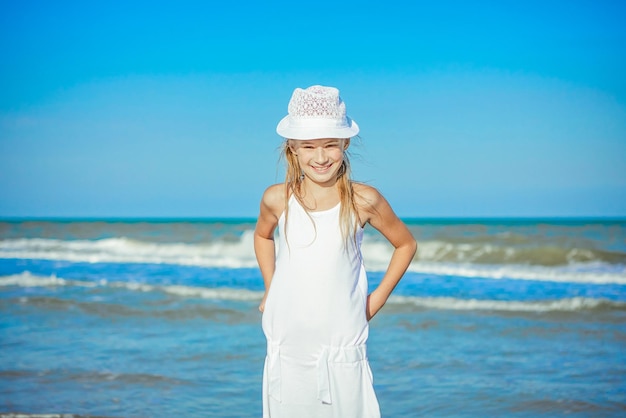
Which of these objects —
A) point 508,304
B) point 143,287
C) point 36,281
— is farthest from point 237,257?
point 508,304

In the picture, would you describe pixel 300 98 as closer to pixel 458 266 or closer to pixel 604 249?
pixel 458 266

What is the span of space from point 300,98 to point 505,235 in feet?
66.2

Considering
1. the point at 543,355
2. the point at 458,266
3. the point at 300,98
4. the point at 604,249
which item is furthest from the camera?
the point at 604,249

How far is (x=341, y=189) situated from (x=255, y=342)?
4555 mm

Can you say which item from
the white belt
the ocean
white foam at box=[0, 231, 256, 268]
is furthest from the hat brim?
white foam at box=[0, 231, 256, 268]

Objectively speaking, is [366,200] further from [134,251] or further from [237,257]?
[134,251]

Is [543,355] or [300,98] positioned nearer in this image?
[300,98]

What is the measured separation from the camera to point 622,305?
9.86 metres

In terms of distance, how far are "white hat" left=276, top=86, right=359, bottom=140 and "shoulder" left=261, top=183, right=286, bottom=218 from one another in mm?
262

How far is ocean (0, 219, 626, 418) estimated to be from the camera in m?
5.24

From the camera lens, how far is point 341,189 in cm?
279

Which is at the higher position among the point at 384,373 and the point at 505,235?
the point at 505,235

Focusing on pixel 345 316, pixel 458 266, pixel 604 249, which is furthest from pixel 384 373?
pixel 604 249

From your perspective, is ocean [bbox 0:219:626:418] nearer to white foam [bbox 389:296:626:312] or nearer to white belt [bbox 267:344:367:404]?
white foam [bbox 389:296:626:312]
